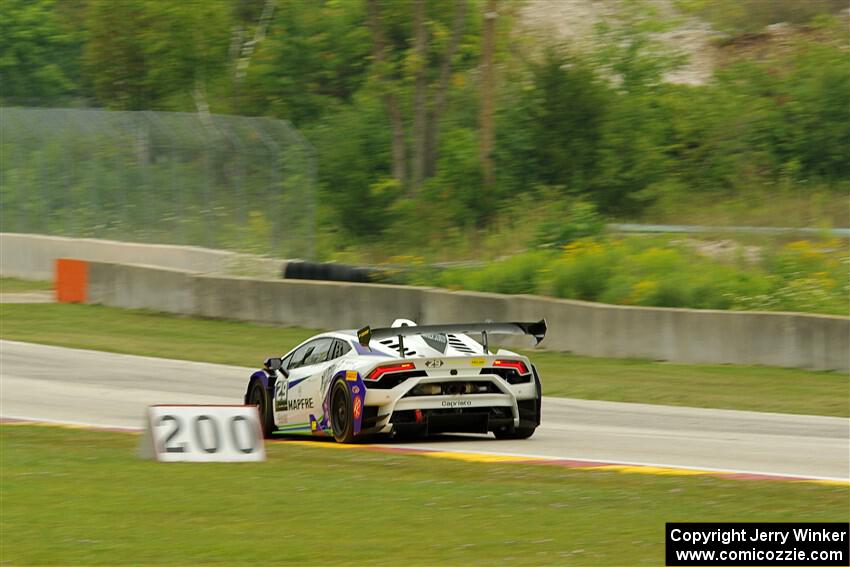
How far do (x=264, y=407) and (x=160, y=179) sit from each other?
64.1 ft

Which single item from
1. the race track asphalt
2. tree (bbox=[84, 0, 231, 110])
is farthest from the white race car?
tree (bbox=[84, 0, 231, 110])

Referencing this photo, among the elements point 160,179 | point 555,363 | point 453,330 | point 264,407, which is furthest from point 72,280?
point 453,330

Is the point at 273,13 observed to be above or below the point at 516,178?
above

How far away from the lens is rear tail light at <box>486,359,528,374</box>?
13.1 m

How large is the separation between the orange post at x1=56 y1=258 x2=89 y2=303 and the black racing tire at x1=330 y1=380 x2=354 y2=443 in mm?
18303

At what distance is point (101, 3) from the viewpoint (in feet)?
163

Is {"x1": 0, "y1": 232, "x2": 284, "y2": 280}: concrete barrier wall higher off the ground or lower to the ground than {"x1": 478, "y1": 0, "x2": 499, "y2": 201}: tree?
lower

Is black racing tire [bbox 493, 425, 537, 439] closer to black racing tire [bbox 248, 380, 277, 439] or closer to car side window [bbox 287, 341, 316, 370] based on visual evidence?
car side window [bbox 287, 341, 316, 370]

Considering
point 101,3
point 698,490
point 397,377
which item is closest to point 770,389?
point 397,377

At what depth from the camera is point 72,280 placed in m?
30.6

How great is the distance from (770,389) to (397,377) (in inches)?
310

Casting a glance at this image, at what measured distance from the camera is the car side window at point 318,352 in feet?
45.6

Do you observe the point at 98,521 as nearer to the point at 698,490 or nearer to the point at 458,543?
the point at 458,543

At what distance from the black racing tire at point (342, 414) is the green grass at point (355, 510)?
66cm
